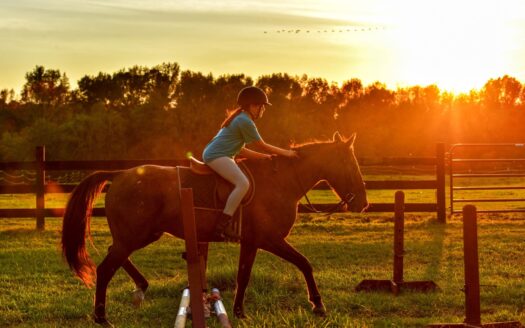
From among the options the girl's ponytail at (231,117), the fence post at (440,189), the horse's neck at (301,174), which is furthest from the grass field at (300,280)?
the girl's ponytail at (231,117)

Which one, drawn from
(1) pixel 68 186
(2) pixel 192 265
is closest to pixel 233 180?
(2) pixel 192 265

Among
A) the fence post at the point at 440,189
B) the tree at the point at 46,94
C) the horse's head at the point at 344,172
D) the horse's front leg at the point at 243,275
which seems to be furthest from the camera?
the tree at the point at 46,94

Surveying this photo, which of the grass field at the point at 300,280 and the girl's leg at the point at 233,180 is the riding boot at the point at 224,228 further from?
the grass field at the point at 300,280

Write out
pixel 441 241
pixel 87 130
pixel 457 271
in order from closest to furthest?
pixel 457 271
pixel 441 241
pixel 87 130

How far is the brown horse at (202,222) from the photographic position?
702cm

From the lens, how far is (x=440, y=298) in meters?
7.83

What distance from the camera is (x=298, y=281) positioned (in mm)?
8812

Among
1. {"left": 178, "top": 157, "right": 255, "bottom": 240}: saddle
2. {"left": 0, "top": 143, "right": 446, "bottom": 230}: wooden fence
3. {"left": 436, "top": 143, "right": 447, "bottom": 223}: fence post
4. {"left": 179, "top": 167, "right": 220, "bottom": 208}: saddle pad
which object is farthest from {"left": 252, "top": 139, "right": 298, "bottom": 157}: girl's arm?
{"left": 436, "top": 143, "right": 447, "bottom": 223}: fence post

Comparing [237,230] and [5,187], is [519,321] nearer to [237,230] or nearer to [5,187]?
[237,230]

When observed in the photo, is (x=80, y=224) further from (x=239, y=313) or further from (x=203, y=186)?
(x=239, y=313)

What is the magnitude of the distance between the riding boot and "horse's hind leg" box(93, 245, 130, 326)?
1.06 m

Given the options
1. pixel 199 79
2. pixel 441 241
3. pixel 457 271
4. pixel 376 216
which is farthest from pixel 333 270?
pixel 199 79

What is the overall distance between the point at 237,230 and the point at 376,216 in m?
12.2

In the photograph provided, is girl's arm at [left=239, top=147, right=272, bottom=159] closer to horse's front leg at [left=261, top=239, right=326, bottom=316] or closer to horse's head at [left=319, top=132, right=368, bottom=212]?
horse's head at [left=319, top=132, right=368, bottom=212]
